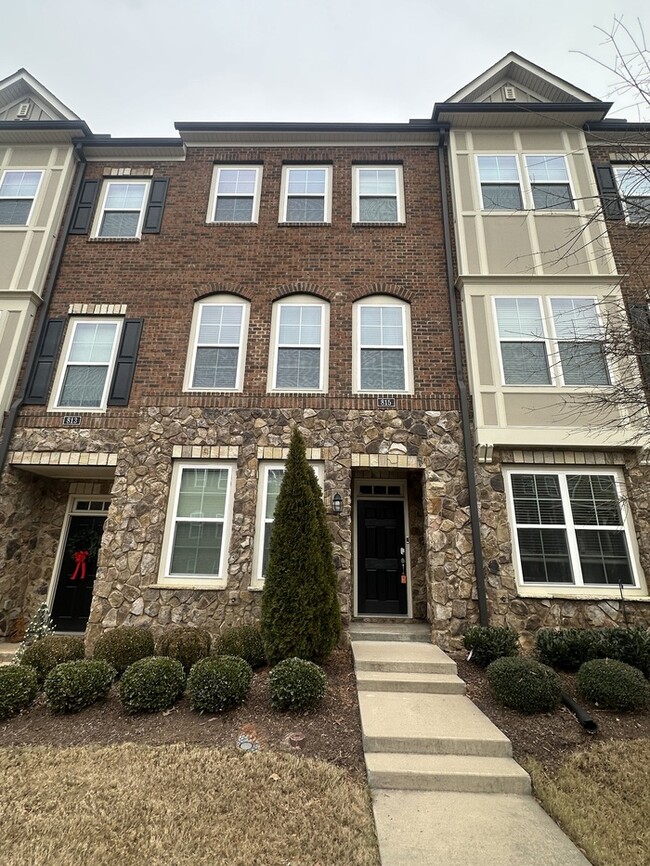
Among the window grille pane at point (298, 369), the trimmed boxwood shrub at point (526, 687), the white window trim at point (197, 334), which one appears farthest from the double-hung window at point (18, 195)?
the trimmed boxwood shrub at point (526, 687)

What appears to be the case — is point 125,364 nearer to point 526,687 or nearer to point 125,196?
point 125,196

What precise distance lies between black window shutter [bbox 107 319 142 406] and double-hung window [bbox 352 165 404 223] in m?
5.12

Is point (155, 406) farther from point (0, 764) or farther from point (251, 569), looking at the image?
point (0, 764)

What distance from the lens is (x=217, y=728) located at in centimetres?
445

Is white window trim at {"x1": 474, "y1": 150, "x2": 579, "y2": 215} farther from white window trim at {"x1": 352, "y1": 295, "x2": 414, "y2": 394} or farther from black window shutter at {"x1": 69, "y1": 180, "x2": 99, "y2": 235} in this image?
black window shutter at {"x1": 69, "y1": 180, "x2": 99, "y2": 235}

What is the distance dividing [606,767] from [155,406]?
25.7 ft

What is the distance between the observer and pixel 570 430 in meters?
7.29

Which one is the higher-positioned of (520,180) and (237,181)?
(237,181)

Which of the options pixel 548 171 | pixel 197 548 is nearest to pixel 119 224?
pixel 197 548

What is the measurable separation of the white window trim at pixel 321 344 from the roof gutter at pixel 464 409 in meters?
2.43

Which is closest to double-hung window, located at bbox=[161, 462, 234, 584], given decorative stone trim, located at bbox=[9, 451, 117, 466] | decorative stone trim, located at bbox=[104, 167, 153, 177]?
decorative stone trim, located at bbox=[9, 451, 117, 466]

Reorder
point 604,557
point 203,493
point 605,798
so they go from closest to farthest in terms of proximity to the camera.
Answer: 1. point 605,798
2. point 604,557
3. point 203,493

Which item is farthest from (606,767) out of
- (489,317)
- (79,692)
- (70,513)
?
(70,513)

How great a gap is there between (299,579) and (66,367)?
6314 millimetres
